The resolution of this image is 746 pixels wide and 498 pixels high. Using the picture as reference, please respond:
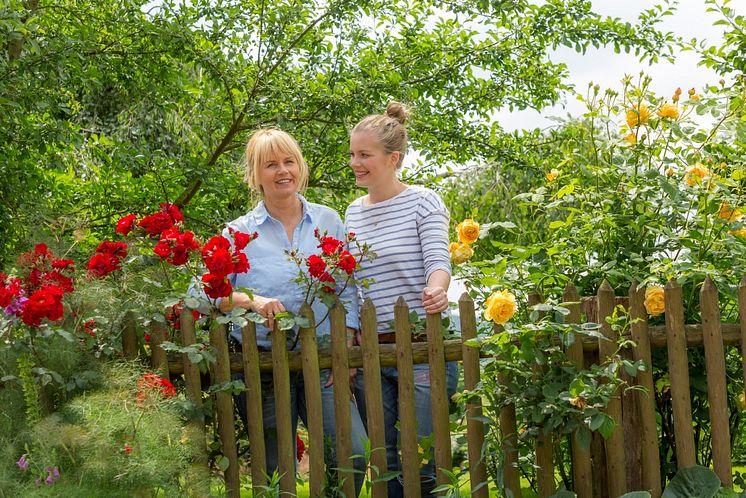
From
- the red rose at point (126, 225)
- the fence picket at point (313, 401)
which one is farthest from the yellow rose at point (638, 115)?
the red rose at point (126, 225)

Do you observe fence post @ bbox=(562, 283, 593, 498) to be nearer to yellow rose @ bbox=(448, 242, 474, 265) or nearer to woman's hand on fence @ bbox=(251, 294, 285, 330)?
yellow rose @ bbox=(448, 242, 474, 265)

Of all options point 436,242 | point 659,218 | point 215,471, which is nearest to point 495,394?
point 436,242

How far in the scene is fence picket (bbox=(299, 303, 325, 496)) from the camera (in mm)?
3486

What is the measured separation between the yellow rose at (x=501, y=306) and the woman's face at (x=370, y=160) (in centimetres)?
60

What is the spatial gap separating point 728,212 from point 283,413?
72.4 inches

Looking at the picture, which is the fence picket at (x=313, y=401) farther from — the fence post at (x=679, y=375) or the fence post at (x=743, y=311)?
the fence post at (x=743, y=311)

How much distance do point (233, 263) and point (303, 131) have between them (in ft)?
10.2

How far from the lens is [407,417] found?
139 inches

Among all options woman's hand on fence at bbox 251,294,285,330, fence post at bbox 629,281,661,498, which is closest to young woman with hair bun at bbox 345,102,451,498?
woman's hand on fence at bbox 251,294,285,330

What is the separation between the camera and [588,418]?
3.27m

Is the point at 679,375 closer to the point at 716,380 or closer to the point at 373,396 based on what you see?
the point at 716,380

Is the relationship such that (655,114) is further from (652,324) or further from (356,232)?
(356,232)

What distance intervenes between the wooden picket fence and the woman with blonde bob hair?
0.22 ft

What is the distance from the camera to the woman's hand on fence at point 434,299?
3287 millimetres
